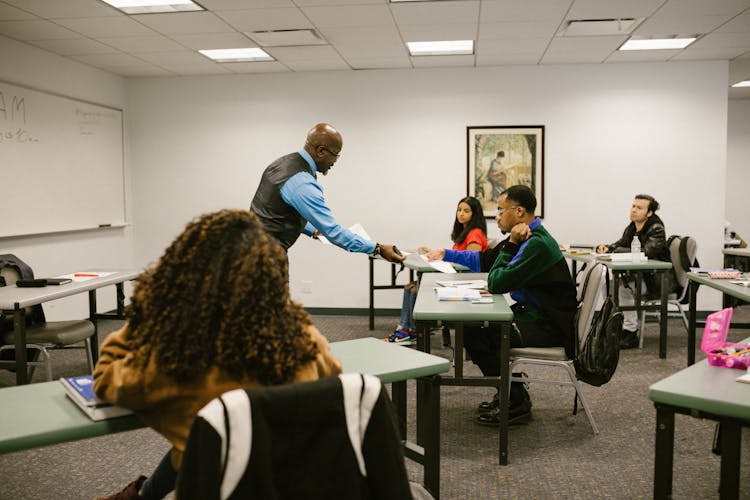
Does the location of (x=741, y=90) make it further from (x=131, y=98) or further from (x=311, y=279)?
(x=131, y=98)

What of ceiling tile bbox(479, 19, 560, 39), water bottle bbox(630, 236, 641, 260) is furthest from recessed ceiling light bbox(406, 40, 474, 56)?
water bottle bbox(630, 236, 641, 260)

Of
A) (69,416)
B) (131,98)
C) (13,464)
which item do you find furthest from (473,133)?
(69,416)

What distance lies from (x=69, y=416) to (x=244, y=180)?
543 centimetres

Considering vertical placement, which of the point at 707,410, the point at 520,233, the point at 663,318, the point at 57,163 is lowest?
the point at 663,318

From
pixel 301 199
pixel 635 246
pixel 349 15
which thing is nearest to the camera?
pixel 301 199

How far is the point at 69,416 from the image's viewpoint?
1463 millimetres

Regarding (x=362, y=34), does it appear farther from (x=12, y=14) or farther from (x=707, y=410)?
(x=707, y=410)

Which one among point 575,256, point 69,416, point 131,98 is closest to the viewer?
point 69,416

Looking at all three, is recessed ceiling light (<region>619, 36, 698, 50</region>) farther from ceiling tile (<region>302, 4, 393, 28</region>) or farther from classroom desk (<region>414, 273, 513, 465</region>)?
classroom desk (<region>414, 273, 513, 465</region>)

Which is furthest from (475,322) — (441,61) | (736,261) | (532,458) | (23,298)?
(736,261)

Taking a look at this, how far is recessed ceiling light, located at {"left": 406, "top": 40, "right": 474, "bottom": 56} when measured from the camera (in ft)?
18.0

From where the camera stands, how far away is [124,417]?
1.46 meters

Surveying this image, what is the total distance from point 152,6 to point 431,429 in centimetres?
364

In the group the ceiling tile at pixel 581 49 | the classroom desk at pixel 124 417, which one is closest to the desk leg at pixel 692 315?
the ceiling tile at pixel 581 49
